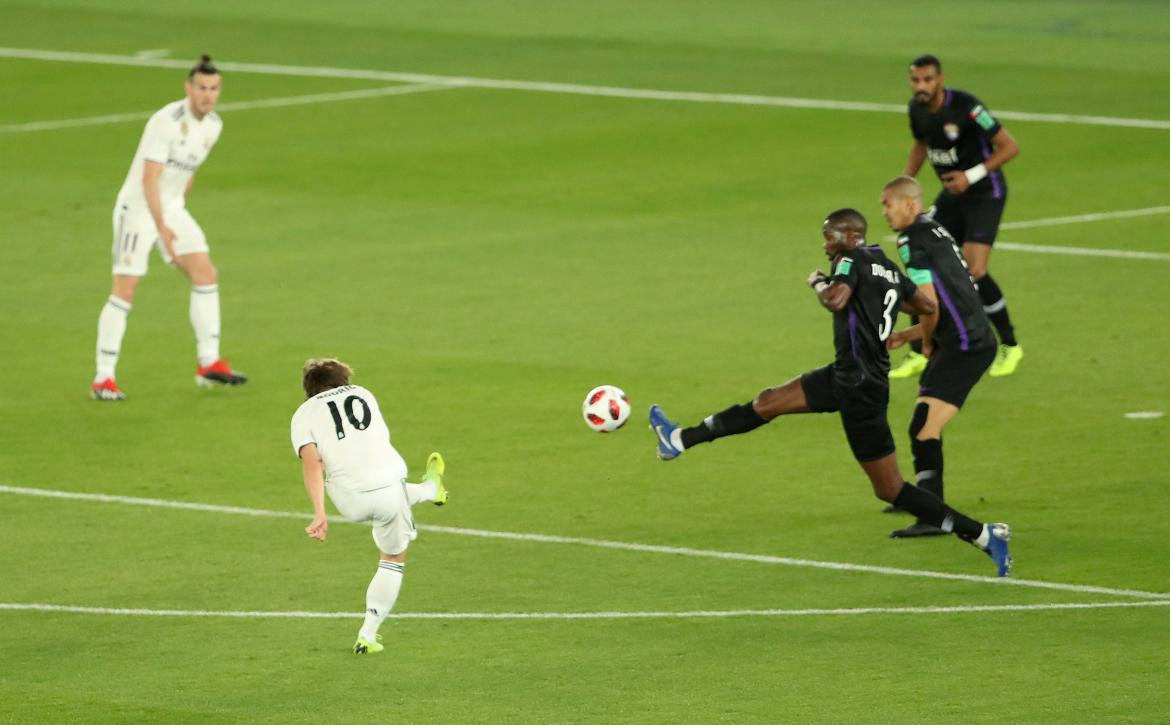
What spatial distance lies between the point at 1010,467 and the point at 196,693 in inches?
256

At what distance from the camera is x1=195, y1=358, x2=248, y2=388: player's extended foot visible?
18.4 meters

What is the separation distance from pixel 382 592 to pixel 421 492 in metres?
0.56

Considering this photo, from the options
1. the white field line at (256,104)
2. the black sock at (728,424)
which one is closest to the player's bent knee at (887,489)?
the black sock at (728,424)

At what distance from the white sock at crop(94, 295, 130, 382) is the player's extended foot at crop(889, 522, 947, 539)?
22.8 ft

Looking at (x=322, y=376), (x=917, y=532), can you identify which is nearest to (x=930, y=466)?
(x=917, y=532)

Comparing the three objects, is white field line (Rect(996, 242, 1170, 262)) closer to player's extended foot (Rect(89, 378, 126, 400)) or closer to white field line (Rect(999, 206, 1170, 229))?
white field line (Rect(999, 206, 1170, 229))

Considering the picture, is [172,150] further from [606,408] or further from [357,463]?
[357,463]

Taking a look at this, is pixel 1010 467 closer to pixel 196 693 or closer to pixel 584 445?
pixel 584 445

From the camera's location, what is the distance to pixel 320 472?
A: 11539 millimetres

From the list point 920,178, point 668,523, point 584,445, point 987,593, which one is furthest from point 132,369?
point 920,178

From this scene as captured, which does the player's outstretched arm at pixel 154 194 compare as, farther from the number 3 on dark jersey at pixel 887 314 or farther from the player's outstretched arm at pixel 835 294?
the number 3 on dark jersey at pixel 887 314

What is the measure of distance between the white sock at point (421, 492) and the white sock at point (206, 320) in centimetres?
669

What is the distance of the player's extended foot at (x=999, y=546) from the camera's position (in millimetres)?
13070

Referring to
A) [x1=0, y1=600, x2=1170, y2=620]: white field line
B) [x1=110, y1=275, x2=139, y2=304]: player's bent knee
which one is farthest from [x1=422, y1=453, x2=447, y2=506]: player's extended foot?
[x1=110, y1=275, x2=139, y2=304]: player's bent knee
